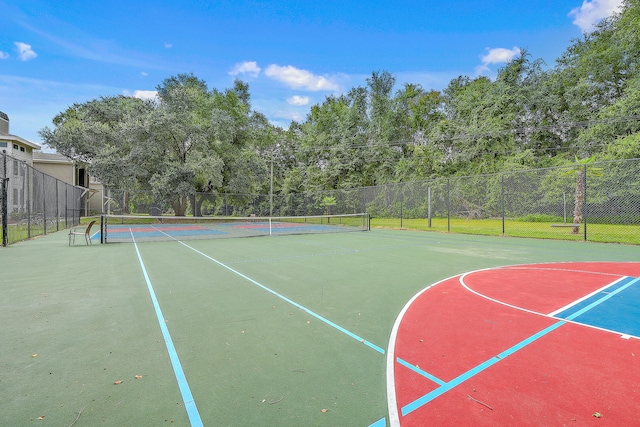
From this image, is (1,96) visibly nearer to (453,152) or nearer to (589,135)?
(453,152)

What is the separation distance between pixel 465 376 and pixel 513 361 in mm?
581

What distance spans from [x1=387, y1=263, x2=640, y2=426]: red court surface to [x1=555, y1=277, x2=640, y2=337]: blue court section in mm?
15

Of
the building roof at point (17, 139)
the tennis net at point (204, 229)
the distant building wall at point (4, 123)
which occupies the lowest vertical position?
the tennis net at point (204, 229)

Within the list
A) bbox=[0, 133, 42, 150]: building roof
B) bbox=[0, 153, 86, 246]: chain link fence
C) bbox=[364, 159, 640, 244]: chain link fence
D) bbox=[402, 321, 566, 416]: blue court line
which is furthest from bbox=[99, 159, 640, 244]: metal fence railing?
bbox=[402, 321, 566, 416]: blue court line

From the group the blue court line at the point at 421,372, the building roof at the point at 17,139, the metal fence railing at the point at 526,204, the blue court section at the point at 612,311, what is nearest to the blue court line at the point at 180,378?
the blue court line at the point at 421,372

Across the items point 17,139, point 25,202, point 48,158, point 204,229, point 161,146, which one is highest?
point 17,139

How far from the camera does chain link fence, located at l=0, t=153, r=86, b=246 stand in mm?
9961

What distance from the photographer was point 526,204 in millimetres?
17625

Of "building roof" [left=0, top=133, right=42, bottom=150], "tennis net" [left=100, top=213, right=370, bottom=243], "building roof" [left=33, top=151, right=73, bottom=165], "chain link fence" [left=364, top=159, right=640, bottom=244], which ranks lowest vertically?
"tennis net" [left=100, top=213, right=370, bottom=243]

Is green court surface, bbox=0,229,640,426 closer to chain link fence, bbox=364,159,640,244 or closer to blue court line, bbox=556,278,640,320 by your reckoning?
blue court line, bbox=556,278,640,320

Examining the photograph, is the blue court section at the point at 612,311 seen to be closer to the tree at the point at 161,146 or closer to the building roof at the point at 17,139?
the tree at the point at 161,146

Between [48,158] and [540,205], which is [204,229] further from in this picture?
[48,158]

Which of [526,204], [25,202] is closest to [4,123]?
[25,202]

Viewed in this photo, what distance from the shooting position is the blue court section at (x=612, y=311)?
3.57 metres
